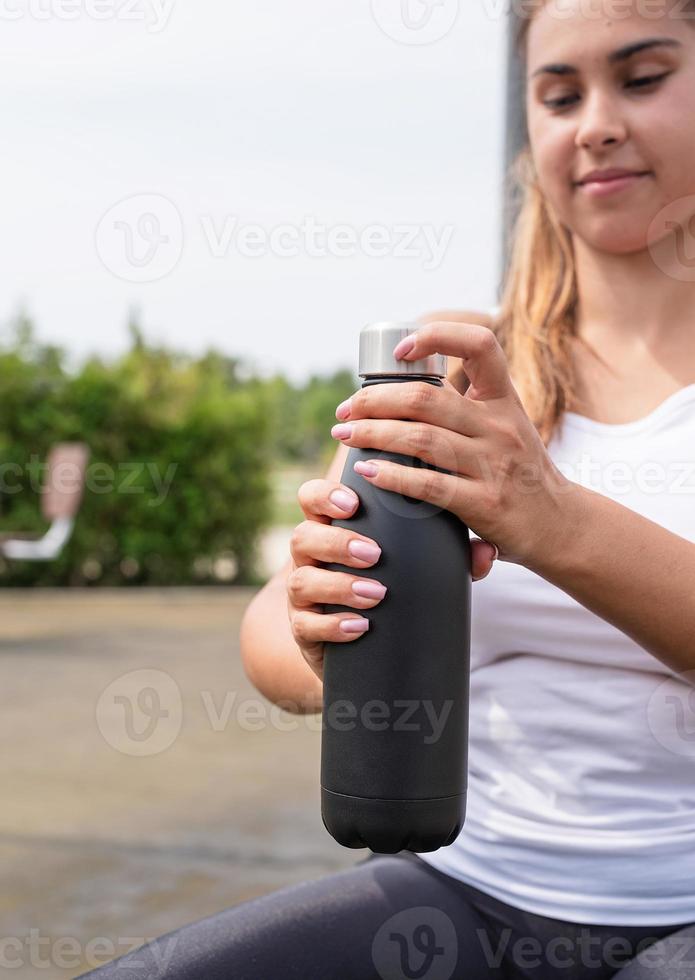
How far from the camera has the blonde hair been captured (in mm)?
1241

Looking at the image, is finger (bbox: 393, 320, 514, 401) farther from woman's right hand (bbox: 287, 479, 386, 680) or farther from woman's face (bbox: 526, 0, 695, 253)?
woman's face (bbox: 526, 0, 695, 253)

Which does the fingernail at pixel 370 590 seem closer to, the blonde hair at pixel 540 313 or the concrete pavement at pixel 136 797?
the blonde hair at pixel 540 313

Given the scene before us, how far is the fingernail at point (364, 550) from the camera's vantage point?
0.78 m

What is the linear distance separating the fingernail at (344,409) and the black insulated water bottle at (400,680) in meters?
0.02

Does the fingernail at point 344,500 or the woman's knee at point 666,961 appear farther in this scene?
the woman's knee at point 666,961

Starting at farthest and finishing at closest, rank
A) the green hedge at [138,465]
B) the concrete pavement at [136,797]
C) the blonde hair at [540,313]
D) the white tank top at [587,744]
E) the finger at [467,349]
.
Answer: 1. the green hedge at [138,465]
2. the concrete pavement at [136,797]
3. the blonde hair at [540,313]
4. the white tank top at [587,744]
5. the finger at [467,349]

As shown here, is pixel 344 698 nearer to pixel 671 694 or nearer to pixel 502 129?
pixel 671 694

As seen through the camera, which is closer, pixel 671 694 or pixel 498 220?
pixel 671 694

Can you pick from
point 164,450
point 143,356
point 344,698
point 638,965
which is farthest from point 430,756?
point 143,356

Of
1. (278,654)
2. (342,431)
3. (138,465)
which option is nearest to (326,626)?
(342,431)

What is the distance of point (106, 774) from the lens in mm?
4543

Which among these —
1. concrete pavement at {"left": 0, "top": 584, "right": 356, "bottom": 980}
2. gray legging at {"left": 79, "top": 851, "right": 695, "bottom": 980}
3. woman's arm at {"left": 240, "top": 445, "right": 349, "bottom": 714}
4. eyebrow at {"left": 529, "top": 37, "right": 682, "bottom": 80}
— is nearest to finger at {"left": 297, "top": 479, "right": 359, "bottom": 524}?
woman's arm at {"left": 240, "top": 445, "right": 349, "bottom": 714}

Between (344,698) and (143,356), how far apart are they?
10835mm

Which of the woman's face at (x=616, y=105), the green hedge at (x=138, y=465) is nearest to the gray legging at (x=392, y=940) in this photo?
the woman's face at (x=616, y=105)
